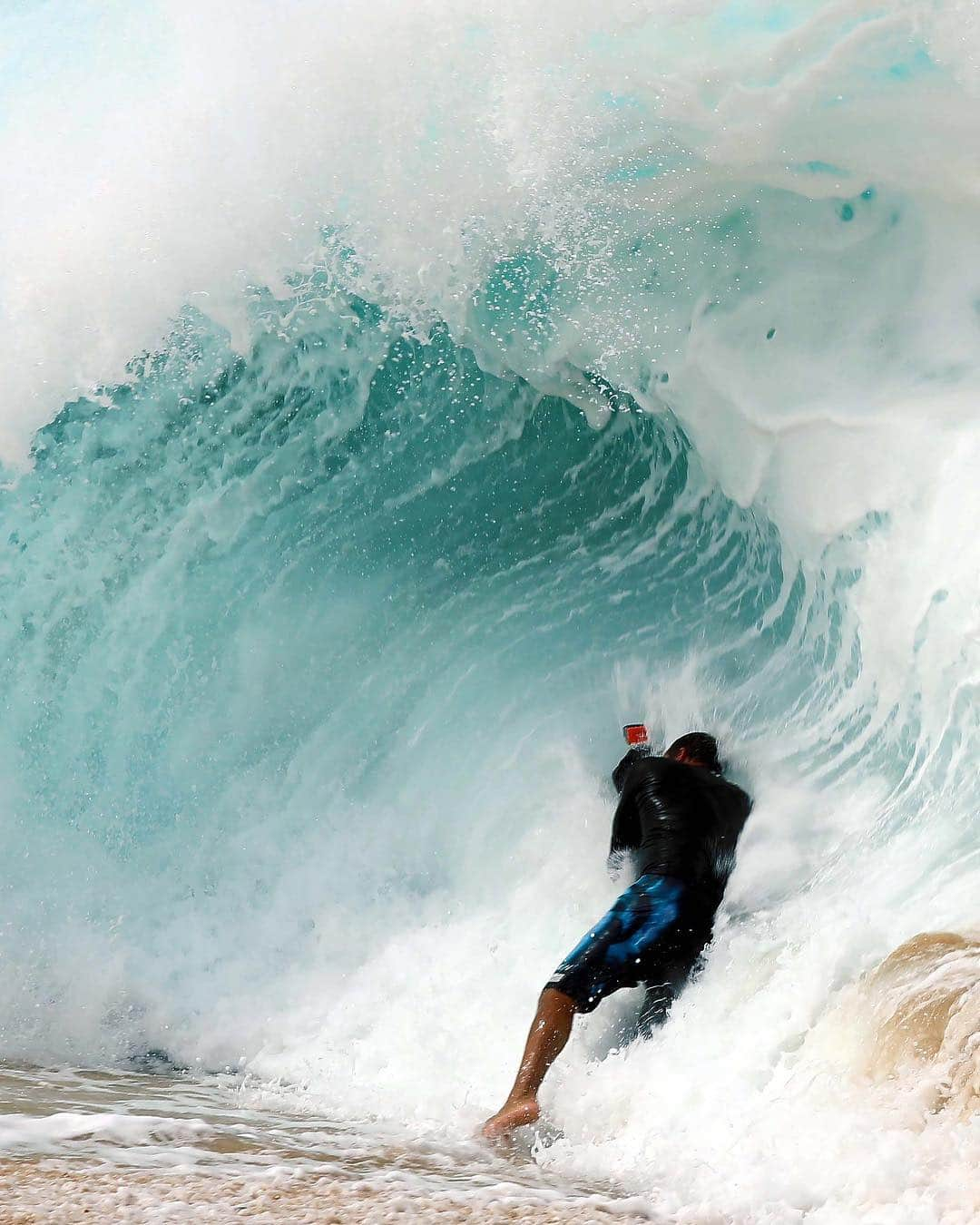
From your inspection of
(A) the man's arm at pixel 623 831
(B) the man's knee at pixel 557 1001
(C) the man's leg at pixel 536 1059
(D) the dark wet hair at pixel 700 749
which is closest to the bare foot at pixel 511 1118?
(C) the man's leg at pixel 536 1059

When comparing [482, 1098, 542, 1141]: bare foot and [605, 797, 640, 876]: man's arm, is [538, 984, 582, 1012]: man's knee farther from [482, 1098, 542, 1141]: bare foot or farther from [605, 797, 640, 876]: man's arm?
[605, 797, 640, 876]: man's arm

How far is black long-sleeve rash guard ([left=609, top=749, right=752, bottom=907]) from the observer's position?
13.2ft

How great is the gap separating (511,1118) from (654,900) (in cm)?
105

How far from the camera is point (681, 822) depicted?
4.14m

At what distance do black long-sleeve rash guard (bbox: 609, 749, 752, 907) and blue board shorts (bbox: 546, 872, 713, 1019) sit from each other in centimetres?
10

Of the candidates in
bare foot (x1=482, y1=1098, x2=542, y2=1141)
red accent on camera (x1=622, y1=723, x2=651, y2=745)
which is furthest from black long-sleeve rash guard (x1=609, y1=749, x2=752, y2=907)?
bare foot (x1=482, y1=1098, x2=542, y2=1141)

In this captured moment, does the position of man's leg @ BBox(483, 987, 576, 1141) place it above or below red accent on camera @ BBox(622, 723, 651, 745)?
below

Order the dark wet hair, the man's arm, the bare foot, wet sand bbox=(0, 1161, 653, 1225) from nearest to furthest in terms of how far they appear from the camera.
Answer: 1. wet sand bbox=(0, 1161, 653, 1225)
2. the bare foot
3. the man's arm
4. the dark wet hair

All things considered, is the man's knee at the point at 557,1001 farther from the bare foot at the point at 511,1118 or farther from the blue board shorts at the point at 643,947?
the bare foot at the point at 511,1118

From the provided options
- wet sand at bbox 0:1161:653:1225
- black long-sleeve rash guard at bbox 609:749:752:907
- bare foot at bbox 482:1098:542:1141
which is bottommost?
wet sand at bbox 0:1161:653:1225

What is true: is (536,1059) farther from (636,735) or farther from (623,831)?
(636,735)

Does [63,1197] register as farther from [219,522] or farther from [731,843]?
[219,522]

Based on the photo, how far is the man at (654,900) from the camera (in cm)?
344

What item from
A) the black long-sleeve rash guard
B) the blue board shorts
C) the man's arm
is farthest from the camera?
the man's arm
